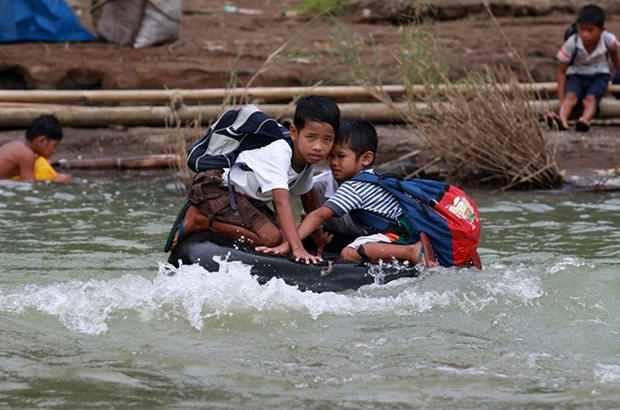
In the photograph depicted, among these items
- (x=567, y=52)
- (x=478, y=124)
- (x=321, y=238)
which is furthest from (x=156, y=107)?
(x=321, y=238)

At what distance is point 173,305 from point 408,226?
1.32 m

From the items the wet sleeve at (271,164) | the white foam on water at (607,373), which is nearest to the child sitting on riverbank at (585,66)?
the wet sleeve at (271,164)

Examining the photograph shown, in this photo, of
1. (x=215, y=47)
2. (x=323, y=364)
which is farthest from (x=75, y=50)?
(x=323, y=364)

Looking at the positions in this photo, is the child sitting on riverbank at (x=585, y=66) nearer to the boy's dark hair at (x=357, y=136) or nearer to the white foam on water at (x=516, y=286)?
the white foam on water at (x=516, y=286)

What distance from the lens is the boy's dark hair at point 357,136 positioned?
595 centimetres

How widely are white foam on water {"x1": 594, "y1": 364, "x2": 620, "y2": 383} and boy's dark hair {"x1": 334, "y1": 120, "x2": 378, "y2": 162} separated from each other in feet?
5.93

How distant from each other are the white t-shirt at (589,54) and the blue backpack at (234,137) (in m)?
5.58

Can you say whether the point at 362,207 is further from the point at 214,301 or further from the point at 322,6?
the point at 322,6

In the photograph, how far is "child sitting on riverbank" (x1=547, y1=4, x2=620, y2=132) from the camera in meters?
10.6

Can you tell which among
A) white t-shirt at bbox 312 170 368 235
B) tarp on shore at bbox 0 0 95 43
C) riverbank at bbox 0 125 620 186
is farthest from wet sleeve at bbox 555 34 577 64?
tarp on shore at bbox 0 0 95 43

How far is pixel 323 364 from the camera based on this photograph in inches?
188

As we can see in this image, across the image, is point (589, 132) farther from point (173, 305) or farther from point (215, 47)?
point (173, 305)

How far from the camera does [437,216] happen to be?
5.89 m

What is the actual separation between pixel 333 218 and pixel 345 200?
0.43m
